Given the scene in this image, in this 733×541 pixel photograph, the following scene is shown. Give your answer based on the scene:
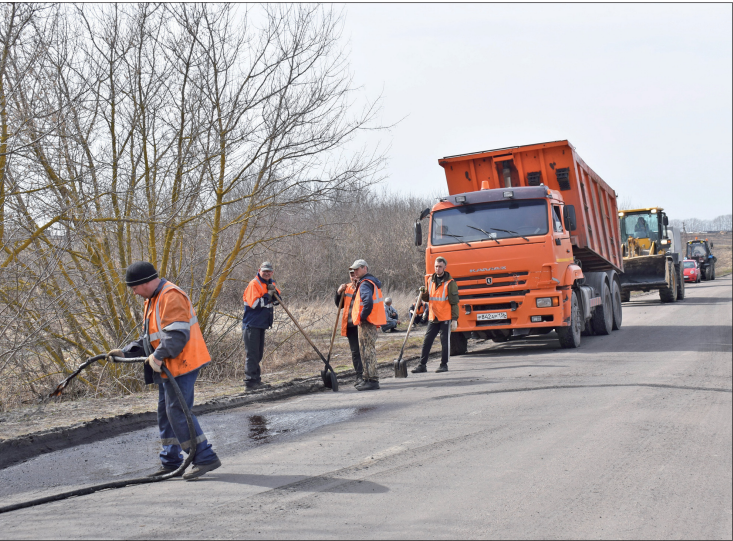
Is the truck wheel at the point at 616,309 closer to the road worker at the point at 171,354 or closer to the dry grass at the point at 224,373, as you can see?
the dry grass at the point at 224,373

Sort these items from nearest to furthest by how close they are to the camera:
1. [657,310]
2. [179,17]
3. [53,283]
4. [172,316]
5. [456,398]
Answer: [172,316]
[456,398]
[53,283]
[179,17]
[657,310]

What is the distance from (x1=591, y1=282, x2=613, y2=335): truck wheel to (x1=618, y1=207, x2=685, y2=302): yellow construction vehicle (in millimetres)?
9423

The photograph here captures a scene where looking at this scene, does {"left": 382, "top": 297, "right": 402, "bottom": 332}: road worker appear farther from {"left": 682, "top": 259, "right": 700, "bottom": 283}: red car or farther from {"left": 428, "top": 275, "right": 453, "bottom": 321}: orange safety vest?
{"left": 682, "top": 259, "right": 700, "bottom": 283}: red car

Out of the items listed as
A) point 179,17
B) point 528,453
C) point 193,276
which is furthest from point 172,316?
point 179,17

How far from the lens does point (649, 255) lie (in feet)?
83.5

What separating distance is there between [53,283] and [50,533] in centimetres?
693

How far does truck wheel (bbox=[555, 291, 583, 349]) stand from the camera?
42.5 ft

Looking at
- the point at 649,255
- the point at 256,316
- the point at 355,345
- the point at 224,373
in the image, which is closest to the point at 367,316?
the point at 355,345

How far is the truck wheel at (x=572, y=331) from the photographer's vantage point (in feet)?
42.5

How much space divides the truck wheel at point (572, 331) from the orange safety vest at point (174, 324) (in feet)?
28.8

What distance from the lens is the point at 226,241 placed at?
13.2 metres

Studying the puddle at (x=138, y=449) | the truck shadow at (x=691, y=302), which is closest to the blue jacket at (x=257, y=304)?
the puddle at (x=138, y=449)

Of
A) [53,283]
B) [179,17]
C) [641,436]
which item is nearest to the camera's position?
[641,436]

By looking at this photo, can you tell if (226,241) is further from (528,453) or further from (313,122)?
(528,453)
